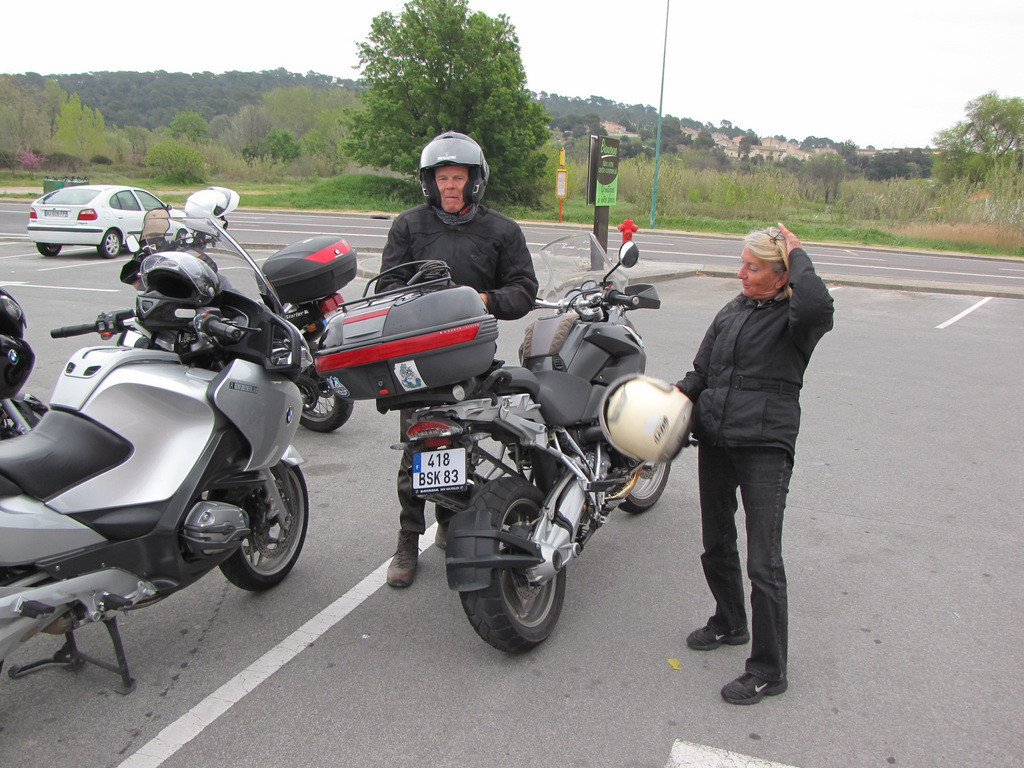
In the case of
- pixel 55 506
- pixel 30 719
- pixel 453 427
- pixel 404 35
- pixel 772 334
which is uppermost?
pixel 404 35

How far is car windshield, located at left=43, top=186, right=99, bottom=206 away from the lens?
1512cm

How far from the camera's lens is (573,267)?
4.63 m

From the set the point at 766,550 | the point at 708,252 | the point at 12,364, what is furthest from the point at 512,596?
the point at 708,252

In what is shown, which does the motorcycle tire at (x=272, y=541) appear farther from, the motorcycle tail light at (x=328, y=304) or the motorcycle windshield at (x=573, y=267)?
the motorcycle tail light at (x=328, y=304)

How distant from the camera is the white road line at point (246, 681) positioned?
Result: 251cm

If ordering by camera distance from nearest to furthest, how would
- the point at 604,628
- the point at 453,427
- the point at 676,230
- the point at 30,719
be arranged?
the point at 30,719
the point at 453,427
the point at 604,628
the point at 676,230

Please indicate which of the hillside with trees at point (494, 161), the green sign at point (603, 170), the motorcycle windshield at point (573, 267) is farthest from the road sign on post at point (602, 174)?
the hillside with trees at point (494, 161)

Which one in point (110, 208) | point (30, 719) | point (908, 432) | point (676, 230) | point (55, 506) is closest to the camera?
point (55, 506)

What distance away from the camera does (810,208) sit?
105ft

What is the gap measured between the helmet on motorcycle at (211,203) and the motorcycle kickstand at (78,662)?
1.73 metres

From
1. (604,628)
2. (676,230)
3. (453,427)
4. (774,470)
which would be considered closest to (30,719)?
(453,427)

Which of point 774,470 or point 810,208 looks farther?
point 810,208

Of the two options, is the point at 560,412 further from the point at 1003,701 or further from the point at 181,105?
the point at 181,105

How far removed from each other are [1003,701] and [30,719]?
3.44 metres
